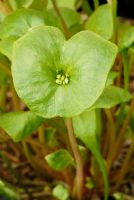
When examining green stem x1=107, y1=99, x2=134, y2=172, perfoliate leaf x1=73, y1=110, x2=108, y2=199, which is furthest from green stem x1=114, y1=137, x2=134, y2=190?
perfoliate leaf x1=73, y1=110, x2=108, y2=199

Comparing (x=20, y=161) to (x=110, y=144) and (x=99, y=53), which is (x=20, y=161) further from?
(x=99, y=53)

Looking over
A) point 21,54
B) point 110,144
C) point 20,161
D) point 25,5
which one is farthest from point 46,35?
point 20,161

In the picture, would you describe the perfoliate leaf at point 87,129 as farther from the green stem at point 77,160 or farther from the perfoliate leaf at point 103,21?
the perfoliate leaf at point 103,21

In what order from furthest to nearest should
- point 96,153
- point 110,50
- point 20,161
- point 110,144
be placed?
point 20,161, point 110,144, point 96,153, point 110,50

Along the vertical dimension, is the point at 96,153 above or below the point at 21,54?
below

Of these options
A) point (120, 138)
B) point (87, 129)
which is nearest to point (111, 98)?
point (87, 129)

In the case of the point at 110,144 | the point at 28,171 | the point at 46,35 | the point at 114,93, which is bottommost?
the point at 28,171

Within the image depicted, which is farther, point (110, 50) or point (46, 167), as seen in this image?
point (46, 167)
